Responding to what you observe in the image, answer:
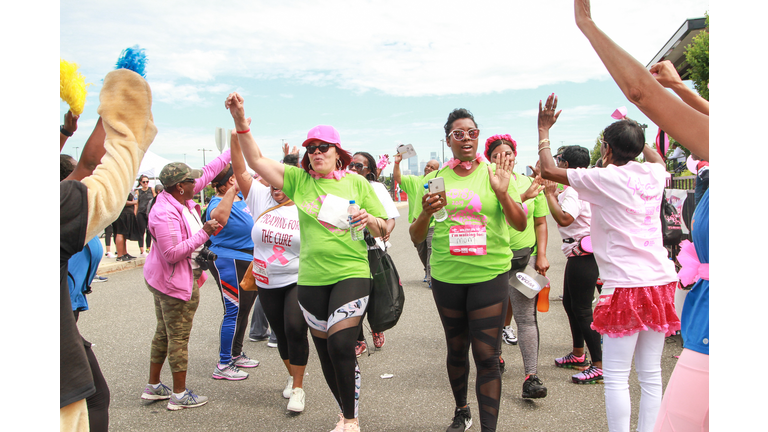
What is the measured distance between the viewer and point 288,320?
385 centimetres

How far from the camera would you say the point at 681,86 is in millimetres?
1848

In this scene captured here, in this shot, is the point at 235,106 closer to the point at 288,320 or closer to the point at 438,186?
the point at 438,186

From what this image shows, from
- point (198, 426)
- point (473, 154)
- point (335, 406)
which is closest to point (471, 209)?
point (473, 154)

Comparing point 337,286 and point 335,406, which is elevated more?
point 337,286

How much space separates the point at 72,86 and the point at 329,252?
72.4 inches

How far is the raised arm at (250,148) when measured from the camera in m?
3.14

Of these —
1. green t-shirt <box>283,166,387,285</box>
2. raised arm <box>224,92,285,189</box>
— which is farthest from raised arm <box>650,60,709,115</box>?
raised arm <box>224,92,285,189</box>

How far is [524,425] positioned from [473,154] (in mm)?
1985

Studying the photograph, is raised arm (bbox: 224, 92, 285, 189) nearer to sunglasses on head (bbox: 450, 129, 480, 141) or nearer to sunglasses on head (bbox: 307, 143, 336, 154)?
sunglasses on head (bbox: 307, 143, 336, 154)

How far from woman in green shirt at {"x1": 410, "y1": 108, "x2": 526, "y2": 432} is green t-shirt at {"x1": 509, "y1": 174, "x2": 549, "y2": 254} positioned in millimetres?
1003

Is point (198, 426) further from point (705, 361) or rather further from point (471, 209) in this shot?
point (705, 361)

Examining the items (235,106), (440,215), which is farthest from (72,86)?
(440,215)

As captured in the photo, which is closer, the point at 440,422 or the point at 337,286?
the point at 337,286

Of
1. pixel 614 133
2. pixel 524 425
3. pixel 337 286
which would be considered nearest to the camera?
pixel 614 133
